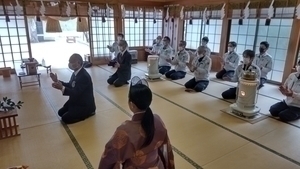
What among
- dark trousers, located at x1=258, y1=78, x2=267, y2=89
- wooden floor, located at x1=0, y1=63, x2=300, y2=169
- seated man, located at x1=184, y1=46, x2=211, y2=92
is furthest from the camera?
dark trousers, located at x1=258, y1=78, x2=267, y2=89

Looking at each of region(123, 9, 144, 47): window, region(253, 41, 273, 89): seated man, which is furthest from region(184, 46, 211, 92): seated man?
region(123, 9, 144, 47): window

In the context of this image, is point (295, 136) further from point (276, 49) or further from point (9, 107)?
point (9, 107)

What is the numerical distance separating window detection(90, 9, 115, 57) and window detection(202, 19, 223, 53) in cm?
339

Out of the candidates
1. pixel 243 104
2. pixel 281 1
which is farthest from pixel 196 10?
pixel 243 104

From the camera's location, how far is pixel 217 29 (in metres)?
6.94

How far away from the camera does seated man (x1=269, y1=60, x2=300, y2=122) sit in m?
3.37

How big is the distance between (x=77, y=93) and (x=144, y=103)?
232 cm

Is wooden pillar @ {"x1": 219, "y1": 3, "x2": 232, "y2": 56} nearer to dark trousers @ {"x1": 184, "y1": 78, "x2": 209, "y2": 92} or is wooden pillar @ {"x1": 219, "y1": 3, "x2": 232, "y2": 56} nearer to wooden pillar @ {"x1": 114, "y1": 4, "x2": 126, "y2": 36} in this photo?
dark trousers @ {"x1": 184, "y1": 78, "x2": 209, "y2": 92}

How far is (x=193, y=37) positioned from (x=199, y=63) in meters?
3.06

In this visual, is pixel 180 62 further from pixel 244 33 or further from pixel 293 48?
pixel 293 48

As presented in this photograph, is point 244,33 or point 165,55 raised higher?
point 244,33

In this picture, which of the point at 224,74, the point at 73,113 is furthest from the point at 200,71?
the point at 73,113

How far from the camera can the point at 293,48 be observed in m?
5.03

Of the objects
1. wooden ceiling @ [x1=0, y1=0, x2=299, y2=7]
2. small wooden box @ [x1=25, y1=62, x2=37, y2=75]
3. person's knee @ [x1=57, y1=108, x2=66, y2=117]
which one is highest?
wooden ceiling @ [x1=0, y1=0, x2=299, y2=7]
